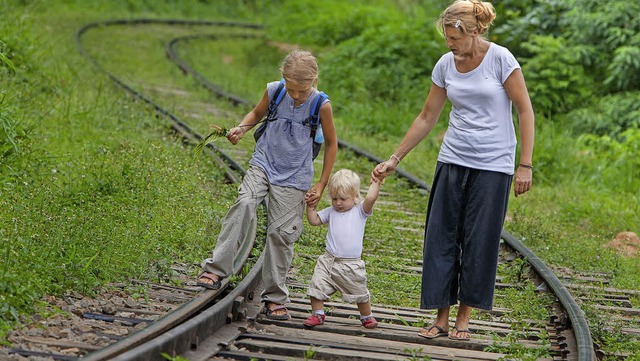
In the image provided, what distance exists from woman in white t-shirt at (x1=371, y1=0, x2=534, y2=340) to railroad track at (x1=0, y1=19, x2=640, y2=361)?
336mm

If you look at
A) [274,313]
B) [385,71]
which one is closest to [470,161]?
[274,313]

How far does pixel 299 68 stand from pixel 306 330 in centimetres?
152

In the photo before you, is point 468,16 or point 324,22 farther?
point 324,22

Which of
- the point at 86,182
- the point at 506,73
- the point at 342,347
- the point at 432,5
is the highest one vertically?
the point at 432,5

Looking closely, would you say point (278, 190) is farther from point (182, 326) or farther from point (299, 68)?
point (182, 326)

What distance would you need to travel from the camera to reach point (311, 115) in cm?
620

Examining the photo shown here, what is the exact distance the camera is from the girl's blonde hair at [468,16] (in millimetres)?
5645

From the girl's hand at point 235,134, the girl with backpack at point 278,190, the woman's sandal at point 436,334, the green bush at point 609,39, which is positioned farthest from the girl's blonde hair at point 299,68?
the green bush at point 609,39

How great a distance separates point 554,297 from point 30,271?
11.2 ft

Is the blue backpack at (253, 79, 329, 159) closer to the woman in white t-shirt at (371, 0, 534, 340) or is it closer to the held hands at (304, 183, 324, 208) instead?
the held hands at (304, 183, 324, 208)

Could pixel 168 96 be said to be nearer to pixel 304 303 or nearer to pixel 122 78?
pixel 122 78

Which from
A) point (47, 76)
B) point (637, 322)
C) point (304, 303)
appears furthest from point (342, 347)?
point (47, 76)

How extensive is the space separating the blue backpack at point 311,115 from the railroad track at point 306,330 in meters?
0.94

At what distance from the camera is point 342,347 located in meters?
5.71
